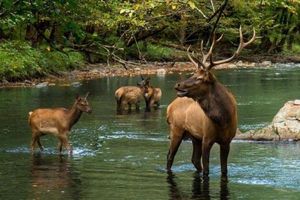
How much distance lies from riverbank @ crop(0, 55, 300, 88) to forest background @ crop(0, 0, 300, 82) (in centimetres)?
47

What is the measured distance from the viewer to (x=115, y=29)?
A: 36.4 metres

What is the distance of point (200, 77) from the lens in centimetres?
1180

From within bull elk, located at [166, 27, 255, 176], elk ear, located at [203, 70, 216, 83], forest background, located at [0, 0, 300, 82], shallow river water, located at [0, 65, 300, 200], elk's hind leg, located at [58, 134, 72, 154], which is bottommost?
shallow river water, located at [0, 65, 300, 200]

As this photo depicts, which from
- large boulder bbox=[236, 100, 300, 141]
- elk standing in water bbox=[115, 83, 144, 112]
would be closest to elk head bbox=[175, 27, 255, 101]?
large boulder bbox=[236, 100, 300, 141]

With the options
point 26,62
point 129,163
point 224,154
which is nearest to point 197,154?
point 224,154

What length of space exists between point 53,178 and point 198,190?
2.48 meters

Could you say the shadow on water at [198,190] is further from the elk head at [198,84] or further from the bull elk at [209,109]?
the elk head at [198,84]

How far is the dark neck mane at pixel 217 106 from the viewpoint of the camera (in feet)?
39.1

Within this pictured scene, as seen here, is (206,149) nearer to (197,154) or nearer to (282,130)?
(197,154)

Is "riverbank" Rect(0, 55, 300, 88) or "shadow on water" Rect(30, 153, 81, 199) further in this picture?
"riverbank" Rect(0, 55, 300, 88)

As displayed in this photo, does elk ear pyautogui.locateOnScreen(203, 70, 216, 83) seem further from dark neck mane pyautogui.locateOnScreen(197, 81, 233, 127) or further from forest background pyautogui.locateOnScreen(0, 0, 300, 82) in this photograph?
forest background pyautogui.locateOnScreen(0, 0, 300, 82)

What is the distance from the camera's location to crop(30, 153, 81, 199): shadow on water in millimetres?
10961

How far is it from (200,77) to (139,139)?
607 cm

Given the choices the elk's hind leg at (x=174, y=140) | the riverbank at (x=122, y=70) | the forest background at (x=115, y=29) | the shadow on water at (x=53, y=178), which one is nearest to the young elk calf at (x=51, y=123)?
the shadow on water at (x=53, y=178)
